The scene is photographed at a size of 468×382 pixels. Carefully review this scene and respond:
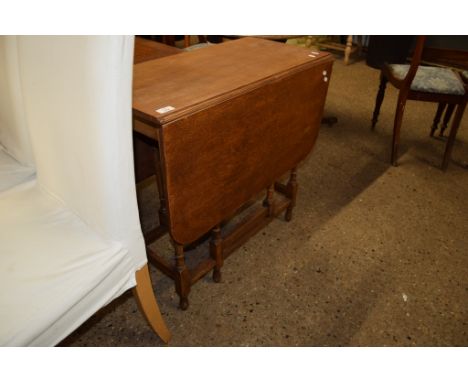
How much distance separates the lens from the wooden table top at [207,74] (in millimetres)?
932

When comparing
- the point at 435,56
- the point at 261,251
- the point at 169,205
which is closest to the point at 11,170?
the point at 169,205

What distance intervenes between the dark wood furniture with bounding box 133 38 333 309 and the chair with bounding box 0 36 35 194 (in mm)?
341

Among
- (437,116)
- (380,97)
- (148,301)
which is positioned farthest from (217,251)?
(437,116)

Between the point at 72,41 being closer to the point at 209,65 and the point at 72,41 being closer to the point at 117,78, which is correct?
the point at 117,78

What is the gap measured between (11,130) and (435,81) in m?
2.04

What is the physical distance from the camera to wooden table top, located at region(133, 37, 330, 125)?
93cm

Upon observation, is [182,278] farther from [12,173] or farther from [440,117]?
[440,117]

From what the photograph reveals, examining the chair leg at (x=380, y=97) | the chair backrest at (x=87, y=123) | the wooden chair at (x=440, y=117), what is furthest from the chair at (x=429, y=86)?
the chair backrest at (x=87, y=123)

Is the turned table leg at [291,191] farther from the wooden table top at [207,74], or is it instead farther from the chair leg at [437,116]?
the chair leg at [437,116]

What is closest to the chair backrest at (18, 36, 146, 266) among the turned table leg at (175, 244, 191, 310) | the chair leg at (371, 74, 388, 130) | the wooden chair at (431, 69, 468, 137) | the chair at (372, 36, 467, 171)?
the turned table leg at (175, 244, 191, 310)

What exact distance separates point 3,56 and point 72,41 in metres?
0.50

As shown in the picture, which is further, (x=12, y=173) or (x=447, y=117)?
(x=447, y=117)

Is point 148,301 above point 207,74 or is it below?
below

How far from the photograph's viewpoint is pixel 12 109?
111cm
